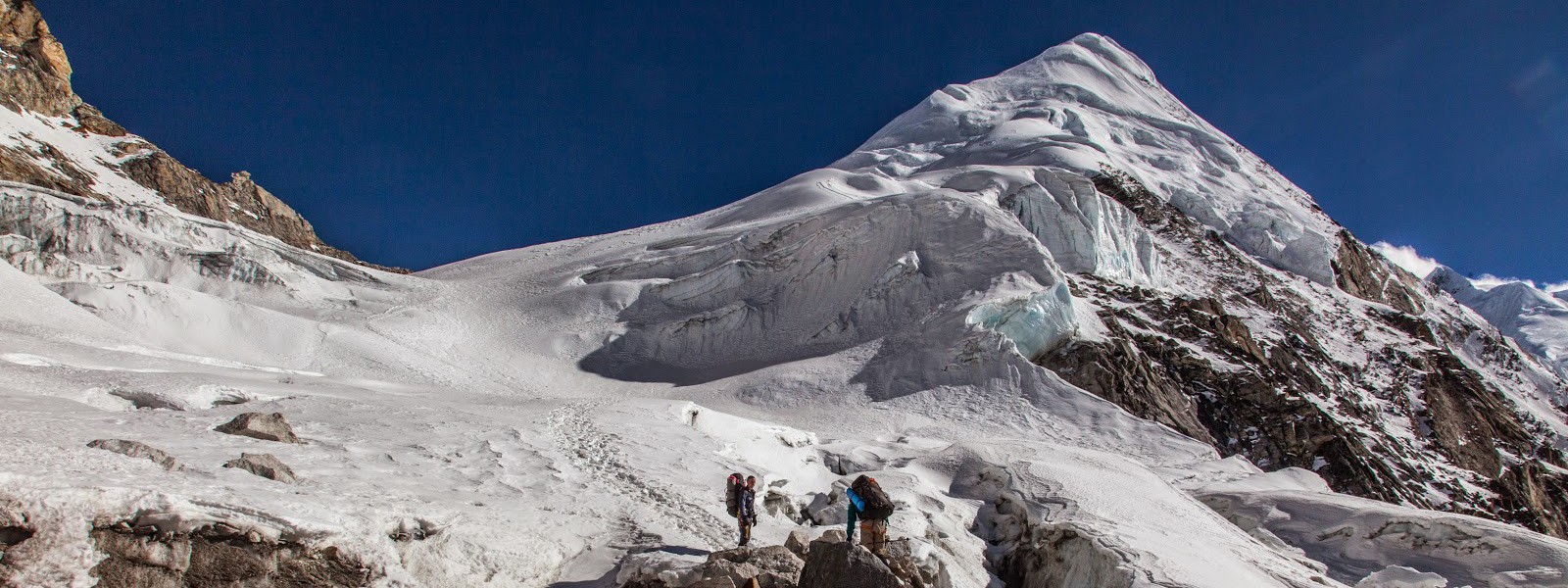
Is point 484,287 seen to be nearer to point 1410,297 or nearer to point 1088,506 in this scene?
point 1088,506

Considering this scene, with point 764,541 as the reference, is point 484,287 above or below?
above

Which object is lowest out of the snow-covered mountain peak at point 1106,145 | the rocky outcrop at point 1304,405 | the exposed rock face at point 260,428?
the exposed rock face at point 260,428

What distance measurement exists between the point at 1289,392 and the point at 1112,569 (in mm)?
22203

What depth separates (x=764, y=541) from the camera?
8.82 metres

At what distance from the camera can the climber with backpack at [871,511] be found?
Answer: 24.0 feet

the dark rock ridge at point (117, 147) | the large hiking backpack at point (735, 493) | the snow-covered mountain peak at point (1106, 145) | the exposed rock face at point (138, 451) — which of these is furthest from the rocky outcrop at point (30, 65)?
the large hiking backpack at point (735, 493)

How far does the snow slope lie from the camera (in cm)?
714

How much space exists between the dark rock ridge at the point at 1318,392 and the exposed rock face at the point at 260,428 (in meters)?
21.1

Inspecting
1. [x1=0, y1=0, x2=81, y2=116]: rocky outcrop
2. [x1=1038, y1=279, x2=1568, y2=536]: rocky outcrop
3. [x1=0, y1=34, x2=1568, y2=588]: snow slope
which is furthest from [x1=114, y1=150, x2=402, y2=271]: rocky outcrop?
[x1=1038, y1=279, x2=1568, y2=536]: rocky outcrop

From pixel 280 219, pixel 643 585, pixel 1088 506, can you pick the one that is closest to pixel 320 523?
pixel 643 585

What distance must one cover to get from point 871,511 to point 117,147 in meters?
83.6

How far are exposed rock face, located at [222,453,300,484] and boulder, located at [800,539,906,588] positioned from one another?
15.2 feet

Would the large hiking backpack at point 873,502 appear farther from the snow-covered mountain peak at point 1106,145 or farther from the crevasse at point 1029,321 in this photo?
the snow-covered mountain peak at point 1106,145

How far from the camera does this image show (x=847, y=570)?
248 inches
